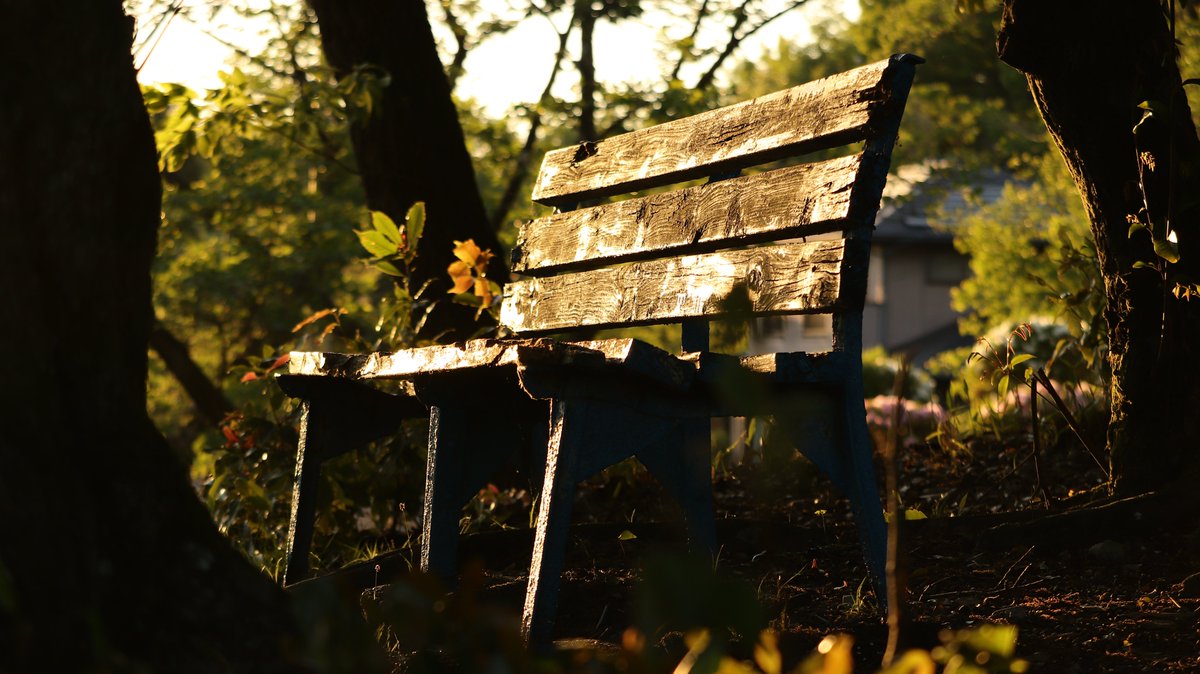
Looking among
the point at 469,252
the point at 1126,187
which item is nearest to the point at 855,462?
the point at 1126,187

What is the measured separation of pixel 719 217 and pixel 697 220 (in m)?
0.10

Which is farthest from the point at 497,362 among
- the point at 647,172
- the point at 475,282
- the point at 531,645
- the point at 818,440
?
the point at 475,282

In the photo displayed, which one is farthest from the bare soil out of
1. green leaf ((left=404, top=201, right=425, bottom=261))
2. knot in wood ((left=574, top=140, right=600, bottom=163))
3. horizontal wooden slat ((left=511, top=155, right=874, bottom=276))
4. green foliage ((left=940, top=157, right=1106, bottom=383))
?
green foliage ((left=940, top=157, right=1106, bottom=383))

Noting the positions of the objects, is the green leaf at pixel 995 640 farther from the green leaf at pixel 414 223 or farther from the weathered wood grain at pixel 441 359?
the green leaf at pixel 414 223

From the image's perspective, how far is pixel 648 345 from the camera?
2314 millimetres

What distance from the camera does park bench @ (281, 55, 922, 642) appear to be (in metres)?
2.40

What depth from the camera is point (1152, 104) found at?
3127mm

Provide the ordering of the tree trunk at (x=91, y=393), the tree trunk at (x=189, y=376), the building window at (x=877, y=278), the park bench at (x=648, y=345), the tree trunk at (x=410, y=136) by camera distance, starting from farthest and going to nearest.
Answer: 1. the building window at (x=877, y=278)
2. the tree trunk at (x=189, y=376)
3. the tree trunk at (x=410, y=136)
4. the park bench at (x=648, y=345)
5. the tree trunk at (x=91, y=393)

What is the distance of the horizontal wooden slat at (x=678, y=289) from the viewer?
2898mm

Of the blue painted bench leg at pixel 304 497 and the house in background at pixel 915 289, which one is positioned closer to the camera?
the blue painted bench leg at pixel 304 497

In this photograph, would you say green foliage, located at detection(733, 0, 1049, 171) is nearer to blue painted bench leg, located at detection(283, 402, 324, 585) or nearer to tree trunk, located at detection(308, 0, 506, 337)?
tree trunk, located at detection(308, 0, 506, 337)

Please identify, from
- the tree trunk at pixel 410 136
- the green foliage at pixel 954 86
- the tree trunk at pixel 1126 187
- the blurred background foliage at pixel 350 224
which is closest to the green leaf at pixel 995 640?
the blurred background foliage at pixel 350 224

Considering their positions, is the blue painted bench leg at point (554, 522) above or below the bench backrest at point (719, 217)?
below

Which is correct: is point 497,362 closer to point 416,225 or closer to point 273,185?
point 416,225
